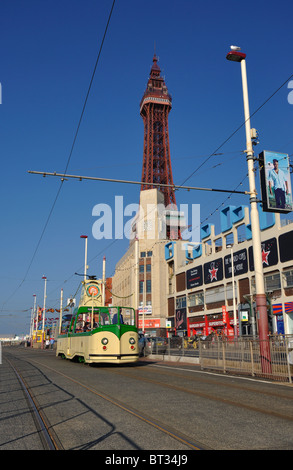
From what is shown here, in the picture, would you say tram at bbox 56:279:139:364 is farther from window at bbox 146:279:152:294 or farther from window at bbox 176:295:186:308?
window at bbox 146:279:152:294

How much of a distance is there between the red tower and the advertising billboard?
91.5m

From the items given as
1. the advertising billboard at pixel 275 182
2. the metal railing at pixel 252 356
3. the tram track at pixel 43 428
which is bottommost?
the tram track at pixel 43 428

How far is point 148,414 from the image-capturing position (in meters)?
7.15

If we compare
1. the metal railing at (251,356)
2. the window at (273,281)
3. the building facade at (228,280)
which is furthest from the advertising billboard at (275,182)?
the window at (273,281)

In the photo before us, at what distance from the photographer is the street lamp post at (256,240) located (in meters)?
13.7

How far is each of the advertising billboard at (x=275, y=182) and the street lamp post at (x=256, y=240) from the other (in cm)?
47

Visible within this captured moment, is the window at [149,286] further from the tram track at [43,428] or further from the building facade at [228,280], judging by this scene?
the tram track at [43,428]

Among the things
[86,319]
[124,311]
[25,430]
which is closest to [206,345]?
[124,311]

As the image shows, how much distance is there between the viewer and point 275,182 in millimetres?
16078

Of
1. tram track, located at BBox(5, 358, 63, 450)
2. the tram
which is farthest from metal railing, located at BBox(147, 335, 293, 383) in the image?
tram track, located at BBox(5, 358, 63, 450)

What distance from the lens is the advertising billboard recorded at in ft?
52.2

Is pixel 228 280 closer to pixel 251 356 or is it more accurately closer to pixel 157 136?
pixel 251 356

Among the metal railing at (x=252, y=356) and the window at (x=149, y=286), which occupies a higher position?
the window at (x=149, y=286)
